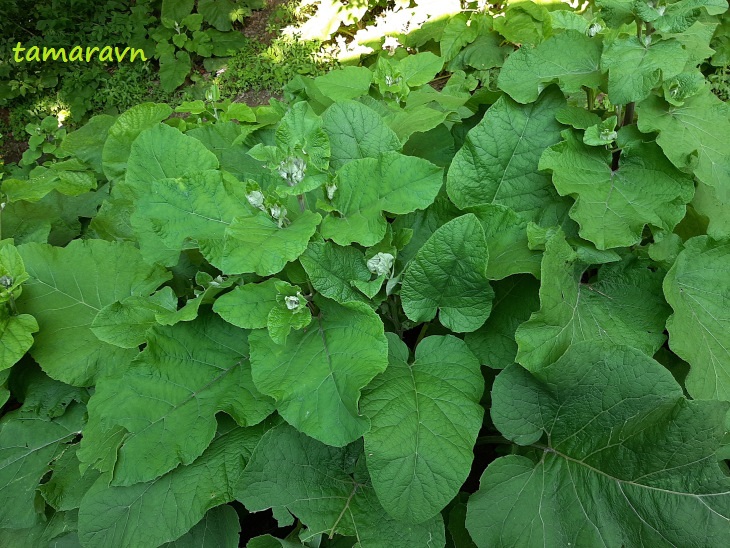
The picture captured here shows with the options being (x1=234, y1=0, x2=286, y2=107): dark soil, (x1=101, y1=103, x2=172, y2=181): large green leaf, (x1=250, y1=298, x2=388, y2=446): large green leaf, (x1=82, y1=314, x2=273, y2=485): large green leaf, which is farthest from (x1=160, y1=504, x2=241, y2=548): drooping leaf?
(x1=234, y1=0, x2=286, y2=107): dark soil

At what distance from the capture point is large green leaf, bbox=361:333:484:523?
1348mm

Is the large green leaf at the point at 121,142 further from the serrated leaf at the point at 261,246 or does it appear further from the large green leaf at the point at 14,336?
the serrated leaf at the point at 261,246

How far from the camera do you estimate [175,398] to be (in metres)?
1.59

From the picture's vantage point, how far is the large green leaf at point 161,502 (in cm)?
149

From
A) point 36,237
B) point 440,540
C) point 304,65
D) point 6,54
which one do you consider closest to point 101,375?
point 36,237

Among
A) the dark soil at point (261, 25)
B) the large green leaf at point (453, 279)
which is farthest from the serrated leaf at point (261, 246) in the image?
the dark soil at point (261, 25)

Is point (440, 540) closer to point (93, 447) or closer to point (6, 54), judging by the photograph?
point (93, 447)

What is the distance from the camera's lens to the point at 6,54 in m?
6.45

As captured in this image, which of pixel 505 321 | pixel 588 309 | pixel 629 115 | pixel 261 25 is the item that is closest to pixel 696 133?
pixel 629 115

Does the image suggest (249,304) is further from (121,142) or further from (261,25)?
(261,25)

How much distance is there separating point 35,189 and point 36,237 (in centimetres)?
19

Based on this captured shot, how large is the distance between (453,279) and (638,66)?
776 millimetres

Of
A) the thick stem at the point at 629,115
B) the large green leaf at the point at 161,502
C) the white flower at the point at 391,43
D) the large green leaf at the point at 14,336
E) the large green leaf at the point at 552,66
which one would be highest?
the large green leaf at the point at 552,66

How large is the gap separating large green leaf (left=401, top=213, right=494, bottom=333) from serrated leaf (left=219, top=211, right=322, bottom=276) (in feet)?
1.03
